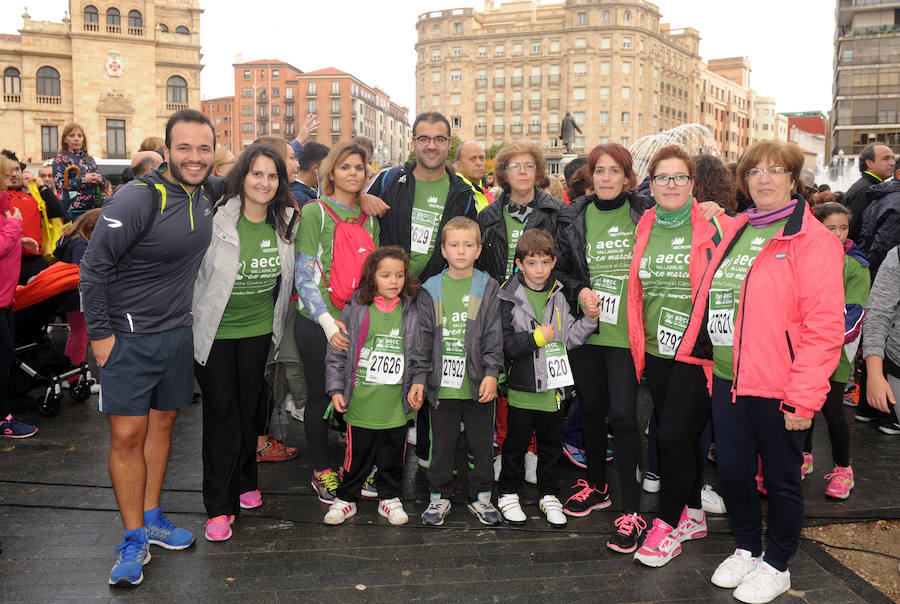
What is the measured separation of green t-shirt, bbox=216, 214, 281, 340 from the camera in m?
3.79

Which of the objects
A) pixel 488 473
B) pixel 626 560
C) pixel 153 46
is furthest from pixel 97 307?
pixel 153 46

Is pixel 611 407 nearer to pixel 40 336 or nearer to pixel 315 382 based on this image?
pixel 315 382

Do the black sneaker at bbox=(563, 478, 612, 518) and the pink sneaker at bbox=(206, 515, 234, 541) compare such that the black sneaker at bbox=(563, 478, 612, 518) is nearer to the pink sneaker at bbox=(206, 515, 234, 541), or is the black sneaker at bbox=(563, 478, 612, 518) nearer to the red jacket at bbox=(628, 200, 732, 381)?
the red jacket at bbox=(628, 200, 732, 381)

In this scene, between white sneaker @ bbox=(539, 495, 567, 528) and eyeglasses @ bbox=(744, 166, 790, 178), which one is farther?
white sneaker @ bbox=(539, 495, 567, 528)

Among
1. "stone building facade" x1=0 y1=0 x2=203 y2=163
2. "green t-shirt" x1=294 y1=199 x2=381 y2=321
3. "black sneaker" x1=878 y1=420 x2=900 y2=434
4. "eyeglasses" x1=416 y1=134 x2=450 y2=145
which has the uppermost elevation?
"stone building facade" x1=0 y1=0 x2=203 y2=163

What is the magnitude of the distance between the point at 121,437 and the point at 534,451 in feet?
8.88

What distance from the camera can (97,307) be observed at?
3182 mm

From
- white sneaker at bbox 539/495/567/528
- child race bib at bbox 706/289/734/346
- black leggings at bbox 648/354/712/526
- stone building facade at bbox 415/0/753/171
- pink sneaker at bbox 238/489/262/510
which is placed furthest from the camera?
stone building facade at bbox 415/0/753/171

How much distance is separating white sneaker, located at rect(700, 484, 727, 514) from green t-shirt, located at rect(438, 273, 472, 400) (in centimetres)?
164

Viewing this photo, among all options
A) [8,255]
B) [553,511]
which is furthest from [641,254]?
[8,255]

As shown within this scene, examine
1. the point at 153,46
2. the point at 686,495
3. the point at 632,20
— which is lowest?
the point at 686,495

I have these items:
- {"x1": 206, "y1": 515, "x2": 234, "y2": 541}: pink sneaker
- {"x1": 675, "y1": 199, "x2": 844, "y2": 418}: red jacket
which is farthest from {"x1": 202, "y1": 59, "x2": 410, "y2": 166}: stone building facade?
{"x1": 675, "y1": 199, "x2": 844, "y2": 418}: red jacket

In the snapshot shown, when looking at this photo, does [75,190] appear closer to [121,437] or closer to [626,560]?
[121,437]

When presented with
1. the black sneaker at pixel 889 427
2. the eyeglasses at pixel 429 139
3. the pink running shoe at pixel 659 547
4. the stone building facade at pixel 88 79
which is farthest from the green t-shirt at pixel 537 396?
the stone building facade at pixel 88 79
